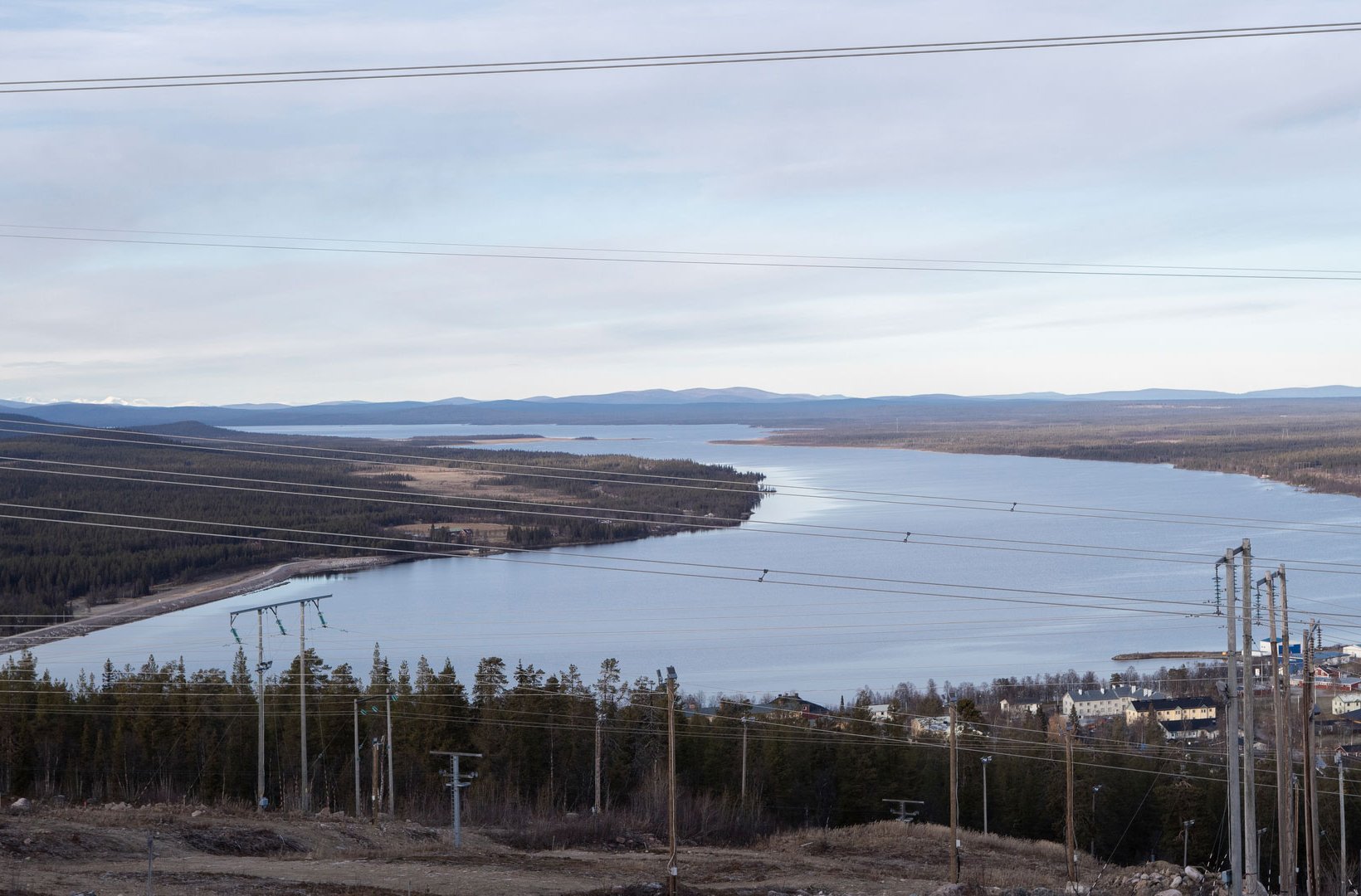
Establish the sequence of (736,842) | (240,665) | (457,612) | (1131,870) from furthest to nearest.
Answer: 1. (457,612)
2. (240,665)
3. (736,842)
4. (1131,870)

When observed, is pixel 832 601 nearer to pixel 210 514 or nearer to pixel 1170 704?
pixel 1170 704

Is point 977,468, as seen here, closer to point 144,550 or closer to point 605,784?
point 144,550

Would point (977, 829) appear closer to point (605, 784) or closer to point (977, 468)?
point (605, 784)

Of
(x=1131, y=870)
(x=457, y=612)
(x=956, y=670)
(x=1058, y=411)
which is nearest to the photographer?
(x=1131, y=870)

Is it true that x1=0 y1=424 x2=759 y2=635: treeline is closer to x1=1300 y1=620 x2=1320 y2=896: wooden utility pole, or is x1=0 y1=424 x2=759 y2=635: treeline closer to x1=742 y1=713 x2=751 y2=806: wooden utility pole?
x1=742 y1=713 x2=751 y2=806: wooden utility pole

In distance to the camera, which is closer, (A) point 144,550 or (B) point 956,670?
(B) point 956,670

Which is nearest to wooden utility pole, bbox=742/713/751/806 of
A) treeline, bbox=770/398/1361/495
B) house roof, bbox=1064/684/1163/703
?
house roof, bbox=1064/684/1163/703

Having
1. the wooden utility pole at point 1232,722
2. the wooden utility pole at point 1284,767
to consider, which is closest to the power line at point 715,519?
the wooden utility pole at point 1284,767

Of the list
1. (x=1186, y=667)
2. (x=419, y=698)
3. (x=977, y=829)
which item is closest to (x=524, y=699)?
(x=419, y=698)

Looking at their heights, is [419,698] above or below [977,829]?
above
